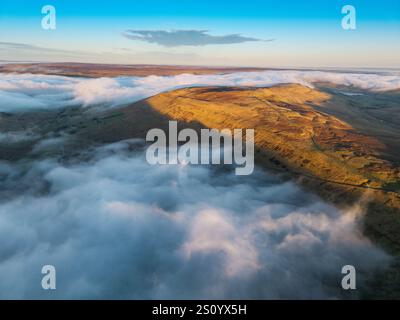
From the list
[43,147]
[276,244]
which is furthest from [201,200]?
[43,147]

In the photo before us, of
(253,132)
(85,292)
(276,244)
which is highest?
(253,132)

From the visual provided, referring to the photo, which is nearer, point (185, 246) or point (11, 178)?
point (185, 246)

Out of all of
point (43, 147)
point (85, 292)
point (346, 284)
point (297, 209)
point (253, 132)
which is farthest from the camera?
point (43, 147)

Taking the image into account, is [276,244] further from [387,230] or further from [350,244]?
[387,230]

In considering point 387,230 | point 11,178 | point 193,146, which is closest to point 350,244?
point 387,230

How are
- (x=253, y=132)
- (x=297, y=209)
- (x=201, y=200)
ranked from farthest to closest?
1. (x=253, y=132)
2. (x=201, y=200)
3. (x=297, y=209)

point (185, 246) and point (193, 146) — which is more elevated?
point (193, 146)

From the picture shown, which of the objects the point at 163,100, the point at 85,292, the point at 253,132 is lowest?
the point at 85,292

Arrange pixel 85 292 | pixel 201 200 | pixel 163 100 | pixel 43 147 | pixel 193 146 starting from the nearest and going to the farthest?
pixel 85 292 < pixel 201 200 < pixel 193 146 < pixel 43 147 < pixel 163 100
